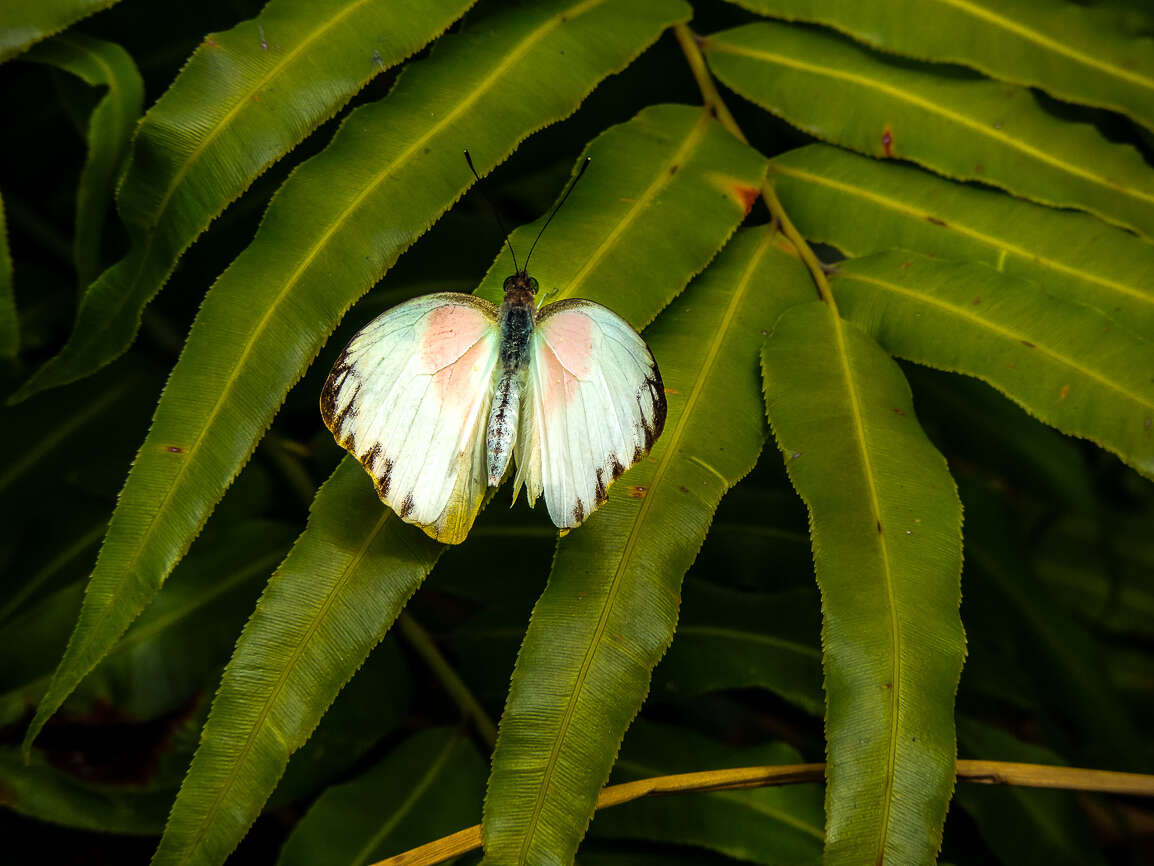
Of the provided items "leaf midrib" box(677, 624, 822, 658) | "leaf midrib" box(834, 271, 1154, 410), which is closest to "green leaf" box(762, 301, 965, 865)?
"leaf midrib" box(834, 271, 1154, 410)

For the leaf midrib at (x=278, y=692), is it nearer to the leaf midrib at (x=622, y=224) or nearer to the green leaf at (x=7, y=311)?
the leaf midrib at (x=622, y=224)

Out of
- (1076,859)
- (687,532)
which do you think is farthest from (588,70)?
(1076,859)

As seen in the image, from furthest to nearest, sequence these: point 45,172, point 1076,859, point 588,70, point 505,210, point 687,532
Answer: point 505,210, point 45,172, point 1076,859, point 588,70, point 687,532

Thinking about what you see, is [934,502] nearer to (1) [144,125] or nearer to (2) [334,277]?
(2) [334,277]

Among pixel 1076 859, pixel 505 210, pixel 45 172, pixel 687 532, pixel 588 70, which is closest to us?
pixel 687 532

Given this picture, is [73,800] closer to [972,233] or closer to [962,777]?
[962,777]

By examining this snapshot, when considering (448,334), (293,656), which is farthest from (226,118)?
(293,656)
